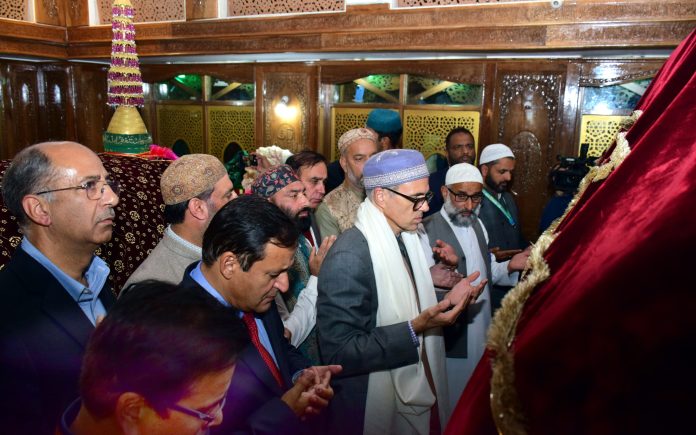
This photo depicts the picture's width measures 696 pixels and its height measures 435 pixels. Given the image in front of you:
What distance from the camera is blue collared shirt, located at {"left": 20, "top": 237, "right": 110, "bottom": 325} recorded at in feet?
5.31

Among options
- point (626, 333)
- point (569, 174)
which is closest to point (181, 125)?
point (569, 174)

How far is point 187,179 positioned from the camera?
7.22 feet

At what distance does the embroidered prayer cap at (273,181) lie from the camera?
112 inches

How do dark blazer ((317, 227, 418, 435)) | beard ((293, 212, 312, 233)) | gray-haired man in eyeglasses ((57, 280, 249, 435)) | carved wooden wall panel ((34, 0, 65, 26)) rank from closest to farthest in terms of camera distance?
gray-haired man in eyeglasses ((57, 280, 249, 435)) < dark blazer ((317, 227, 418, 435)) < beard ((293, 212, 312, 233)) < carved wooden wall panel ((34, 0, 65, 26))

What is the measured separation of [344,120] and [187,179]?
5.43 m

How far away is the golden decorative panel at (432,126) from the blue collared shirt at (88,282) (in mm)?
5556

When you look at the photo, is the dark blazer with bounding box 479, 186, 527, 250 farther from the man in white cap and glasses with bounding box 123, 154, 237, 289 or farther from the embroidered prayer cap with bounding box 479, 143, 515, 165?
the man in white cap and glasses with bounding box 123, 154, 237, 289

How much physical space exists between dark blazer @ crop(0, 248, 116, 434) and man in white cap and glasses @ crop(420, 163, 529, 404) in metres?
1.93

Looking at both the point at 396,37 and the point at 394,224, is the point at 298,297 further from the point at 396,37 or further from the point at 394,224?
the point at 396,37

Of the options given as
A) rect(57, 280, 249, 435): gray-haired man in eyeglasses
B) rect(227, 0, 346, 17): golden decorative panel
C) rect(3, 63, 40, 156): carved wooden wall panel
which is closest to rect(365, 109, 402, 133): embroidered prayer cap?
rect(227, 0, 346, 17): golden decorative panel

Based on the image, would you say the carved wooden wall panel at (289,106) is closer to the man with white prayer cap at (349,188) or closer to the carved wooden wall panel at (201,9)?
the carved wooden wall panel at (201,9)

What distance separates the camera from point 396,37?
6.08 meters

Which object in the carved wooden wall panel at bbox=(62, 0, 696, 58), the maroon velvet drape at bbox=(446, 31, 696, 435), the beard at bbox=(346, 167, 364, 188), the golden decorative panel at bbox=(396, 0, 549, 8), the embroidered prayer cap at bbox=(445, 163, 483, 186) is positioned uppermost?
the golden decorative panel at bbox=(396, 0, 549, 8)

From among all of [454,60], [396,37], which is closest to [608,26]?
[454,60]
